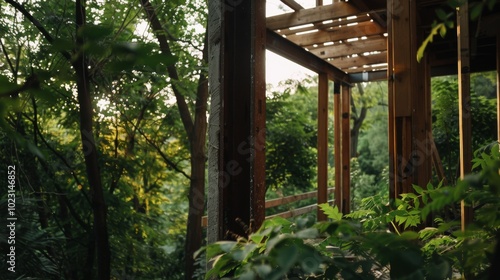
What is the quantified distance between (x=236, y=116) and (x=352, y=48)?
3.69 metres

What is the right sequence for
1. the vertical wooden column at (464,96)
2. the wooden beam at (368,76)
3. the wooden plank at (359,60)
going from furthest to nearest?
the wooden beam at (368,76) < the wooden plank at (359,60) < the vertical wooden column at (464,96)

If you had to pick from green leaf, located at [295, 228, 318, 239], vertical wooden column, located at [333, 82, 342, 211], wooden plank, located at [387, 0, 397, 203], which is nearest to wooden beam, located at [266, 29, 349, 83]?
vertical wooden column, located at [333, 82, 342, 211]

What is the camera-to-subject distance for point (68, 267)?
6.38 metres

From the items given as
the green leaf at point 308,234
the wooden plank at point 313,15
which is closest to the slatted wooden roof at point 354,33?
the wooden plank at point 313,15

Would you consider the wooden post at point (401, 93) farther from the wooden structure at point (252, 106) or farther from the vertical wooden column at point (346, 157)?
the vertical wooden column at point (346, 157)

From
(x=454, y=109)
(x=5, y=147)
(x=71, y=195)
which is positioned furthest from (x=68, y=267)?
(x=454, y=109)

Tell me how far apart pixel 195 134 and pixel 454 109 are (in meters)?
4.18

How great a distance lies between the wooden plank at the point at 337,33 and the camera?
5363 millimetres

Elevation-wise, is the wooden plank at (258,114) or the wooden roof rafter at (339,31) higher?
the wooden roof rafter at (339,31)

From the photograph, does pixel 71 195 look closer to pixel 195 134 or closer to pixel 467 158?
pixel 195 134

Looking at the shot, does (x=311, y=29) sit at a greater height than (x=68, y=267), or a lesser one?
greater

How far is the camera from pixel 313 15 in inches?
183

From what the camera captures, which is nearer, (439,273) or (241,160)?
(439,273)

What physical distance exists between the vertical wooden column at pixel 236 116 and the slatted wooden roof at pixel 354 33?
1.78m
